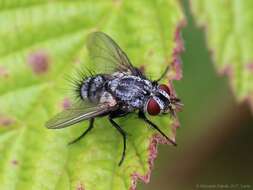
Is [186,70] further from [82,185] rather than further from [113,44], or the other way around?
[82,185]

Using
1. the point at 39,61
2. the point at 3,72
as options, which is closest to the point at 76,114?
the point at 39,61

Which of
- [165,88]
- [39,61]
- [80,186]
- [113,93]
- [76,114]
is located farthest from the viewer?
[39,61]

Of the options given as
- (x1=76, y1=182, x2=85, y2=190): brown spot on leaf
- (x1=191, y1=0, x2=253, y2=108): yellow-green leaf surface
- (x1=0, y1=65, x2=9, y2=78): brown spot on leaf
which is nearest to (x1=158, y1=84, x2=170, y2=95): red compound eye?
(x1=191, y1=0, x2=253, y2=108): yellow-green leaf surface

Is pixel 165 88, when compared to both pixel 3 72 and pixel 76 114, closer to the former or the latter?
pixel 76 114

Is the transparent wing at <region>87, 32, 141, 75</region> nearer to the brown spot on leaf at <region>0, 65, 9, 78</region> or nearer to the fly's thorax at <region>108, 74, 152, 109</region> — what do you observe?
the fly's thorax at <region>108, 74, 152, 109</region>

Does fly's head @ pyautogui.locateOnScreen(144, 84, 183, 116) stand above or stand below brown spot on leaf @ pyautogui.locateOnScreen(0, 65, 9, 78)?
below

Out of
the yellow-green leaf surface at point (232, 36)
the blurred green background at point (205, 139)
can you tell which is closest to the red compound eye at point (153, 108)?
the yellow-green leaf surface at point (232, 36)
